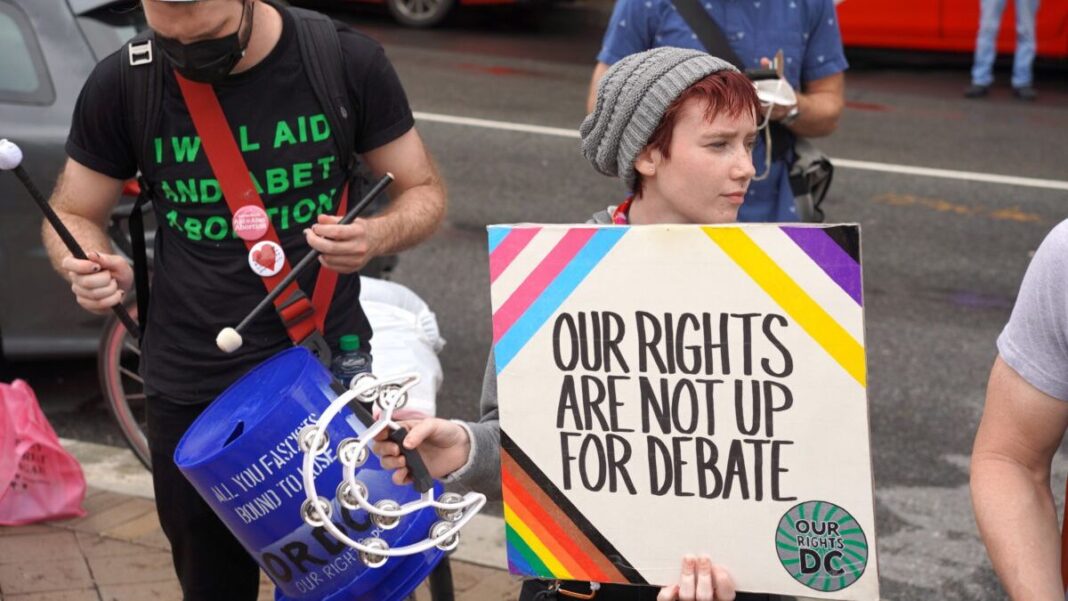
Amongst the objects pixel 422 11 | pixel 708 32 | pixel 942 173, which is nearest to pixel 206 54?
pixel 708 32

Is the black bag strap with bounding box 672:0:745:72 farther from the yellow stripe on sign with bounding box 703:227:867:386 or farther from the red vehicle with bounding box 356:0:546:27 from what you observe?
the red vehicle with bounding box 356:0:546:27

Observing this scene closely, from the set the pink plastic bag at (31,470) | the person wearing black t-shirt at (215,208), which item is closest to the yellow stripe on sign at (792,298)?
the person wearing black t-shirt at (215,208)

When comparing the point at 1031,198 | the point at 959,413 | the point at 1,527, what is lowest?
the point at 1031,198

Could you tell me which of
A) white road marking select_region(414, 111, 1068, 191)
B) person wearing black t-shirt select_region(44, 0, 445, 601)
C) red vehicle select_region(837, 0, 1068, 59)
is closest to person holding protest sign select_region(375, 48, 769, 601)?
person wearing black t-shirt select_region(44, 0, 445, 601)

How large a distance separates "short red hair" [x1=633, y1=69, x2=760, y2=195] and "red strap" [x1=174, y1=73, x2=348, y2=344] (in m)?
0.95

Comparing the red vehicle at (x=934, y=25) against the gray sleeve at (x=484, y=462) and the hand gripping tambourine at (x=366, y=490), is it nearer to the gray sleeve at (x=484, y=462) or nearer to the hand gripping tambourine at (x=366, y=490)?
the gray sleeve at (x=484, y=462)

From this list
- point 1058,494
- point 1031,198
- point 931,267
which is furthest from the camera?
point 1031,198

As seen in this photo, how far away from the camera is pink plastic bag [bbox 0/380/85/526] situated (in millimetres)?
Answer: 4766

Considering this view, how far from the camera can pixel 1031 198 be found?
9.49m

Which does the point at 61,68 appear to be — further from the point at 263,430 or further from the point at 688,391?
the point at 688,391

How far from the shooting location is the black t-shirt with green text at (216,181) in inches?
132

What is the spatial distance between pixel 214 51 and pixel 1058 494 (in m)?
3.42

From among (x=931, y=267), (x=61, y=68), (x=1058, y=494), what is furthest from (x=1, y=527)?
(x=931, y=267)

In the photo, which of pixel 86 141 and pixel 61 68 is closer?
pixel 86 141
